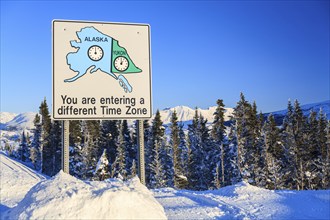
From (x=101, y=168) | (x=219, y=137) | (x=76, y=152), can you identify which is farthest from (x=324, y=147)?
(x=76, y=152)

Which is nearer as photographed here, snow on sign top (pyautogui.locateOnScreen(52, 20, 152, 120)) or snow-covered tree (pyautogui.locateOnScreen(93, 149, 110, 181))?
snow on sign top (pyautogui.locateOnScreen(52, 20, 152, 120))

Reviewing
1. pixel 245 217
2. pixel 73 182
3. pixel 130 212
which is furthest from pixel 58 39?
pixel 245 217

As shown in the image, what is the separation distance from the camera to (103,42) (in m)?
7.27

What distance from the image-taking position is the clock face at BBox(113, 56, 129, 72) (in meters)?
7.28

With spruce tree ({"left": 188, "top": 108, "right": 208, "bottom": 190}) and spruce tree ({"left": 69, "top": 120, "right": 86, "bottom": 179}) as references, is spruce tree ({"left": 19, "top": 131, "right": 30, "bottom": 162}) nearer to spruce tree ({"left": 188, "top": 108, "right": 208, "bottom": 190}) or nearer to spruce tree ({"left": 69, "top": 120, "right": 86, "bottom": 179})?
spruce tree ({"left": 69, "top": 120, "right": 86, "bottom": 179})

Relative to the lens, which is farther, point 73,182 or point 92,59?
point 92,59

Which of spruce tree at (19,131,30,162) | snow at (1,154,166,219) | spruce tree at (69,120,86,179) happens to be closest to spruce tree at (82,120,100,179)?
spruce tree at (69,120,86,179)

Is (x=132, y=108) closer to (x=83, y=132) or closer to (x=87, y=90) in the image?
(x=87, y=90)

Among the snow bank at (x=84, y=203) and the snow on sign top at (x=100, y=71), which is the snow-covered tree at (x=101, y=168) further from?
the snow bank at (x=84, y=203)

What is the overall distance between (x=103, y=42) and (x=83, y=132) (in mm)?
41568

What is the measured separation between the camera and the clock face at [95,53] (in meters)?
7.13

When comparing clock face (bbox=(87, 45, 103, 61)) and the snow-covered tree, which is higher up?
clock face (bbox=(87, 45, 103, 61))

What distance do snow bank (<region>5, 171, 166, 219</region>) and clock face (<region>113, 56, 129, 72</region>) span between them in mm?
2899

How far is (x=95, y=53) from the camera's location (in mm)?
7164
